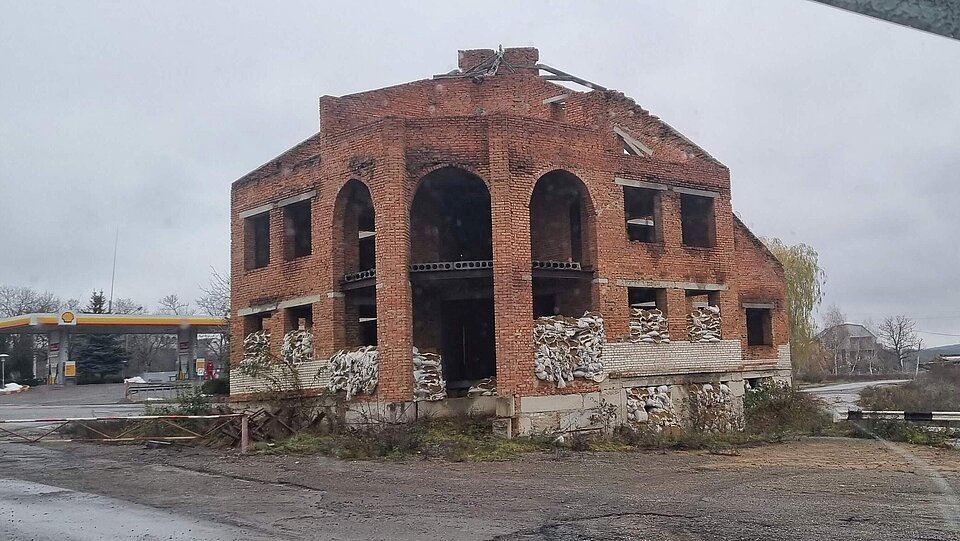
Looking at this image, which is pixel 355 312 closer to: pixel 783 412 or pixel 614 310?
pixel 614 310

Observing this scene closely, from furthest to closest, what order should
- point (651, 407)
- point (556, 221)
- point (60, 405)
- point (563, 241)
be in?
1. point (60, 405)
2. point (556, 221)
3. point (563, 241)
4. point (651, 407)

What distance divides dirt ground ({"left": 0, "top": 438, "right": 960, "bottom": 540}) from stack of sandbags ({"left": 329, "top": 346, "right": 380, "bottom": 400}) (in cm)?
257

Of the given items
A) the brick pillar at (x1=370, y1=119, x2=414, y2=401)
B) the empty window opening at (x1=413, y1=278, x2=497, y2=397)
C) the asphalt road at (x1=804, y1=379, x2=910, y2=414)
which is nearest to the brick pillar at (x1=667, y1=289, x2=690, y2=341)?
the empty window opening at (x1=413, y1=278, x2=497, y2=397)

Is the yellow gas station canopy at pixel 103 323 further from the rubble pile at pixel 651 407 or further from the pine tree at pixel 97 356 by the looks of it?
the rubble pile at pixel 651 407

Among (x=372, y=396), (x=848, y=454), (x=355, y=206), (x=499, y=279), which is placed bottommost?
(x=848, y=454)

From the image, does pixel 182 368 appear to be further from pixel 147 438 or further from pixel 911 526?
pixel 911 526

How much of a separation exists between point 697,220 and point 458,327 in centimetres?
730

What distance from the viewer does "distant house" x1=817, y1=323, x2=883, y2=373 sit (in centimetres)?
10331

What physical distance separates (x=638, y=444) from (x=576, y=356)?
7.57 feet

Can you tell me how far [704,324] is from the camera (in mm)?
21531

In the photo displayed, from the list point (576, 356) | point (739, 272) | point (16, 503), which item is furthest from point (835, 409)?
point (16, 503)

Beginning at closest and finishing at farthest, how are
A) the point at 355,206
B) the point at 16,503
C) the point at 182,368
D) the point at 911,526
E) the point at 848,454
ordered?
the point at 911,526 → the point at 16,503 → the point at 848,454 → the point at 355,206 → the point at 182,368

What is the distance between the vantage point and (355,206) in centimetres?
2017

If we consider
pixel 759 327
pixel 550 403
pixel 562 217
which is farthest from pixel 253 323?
pixel 759 327
